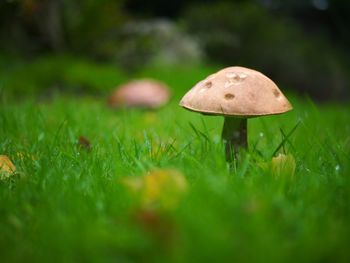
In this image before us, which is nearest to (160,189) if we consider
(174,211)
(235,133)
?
(174,211)

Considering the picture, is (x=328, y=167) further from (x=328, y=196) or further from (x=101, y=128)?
(x=101, y=128)

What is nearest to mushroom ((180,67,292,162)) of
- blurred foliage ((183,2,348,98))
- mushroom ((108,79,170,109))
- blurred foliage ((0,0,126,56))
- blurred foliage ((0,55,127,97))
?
mushroom ((108,79,170,109))

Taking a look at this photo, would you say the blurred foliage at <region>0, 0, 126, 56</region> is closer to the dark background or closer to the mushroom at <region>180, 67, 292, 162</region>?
the dark background

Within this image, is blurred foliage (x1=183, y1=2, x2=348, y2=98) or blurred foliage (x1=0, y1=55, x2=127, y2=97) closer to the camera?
blurred foliage (x1=0, y1=55, x2=127, y2=97)

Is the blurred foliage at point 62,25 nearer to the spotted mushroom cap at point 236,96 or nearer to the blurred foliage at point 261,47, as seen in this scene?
the blurred foliage at point 261,47

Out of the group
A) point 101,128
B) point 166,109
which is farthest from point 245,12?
point 101,128
